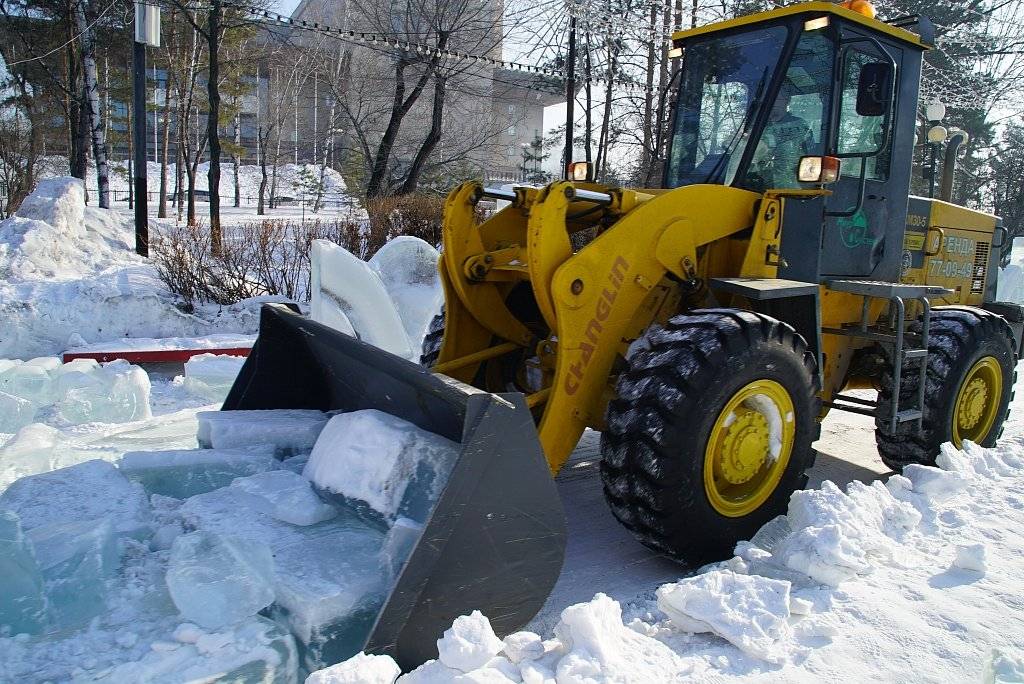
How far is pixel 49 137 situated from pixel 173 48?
5.78m

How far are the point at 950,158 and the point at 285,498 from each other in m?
5.37

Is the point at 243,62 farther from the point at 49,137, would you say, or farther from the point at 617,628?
the point at 617,628

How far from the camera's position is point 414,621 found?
8.49ft

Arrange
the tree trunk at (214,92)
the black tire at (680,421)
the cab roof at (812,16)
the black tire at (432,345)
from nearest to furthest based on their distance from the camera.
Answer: the black tire at (680,421), the cab roof at (812,16), the black tire at (432,345), the tree trunk at (214,92)

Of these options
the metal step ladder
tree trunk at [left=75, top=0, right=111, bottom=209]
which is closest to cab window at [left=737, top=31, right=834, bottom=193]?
the metal step ladder

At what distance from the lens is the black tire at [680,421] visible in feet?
11.0

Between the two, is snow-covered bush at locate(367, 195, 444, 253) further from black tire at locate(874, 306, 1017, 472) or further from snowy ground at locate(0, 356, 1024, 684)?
black tire at locate(874, 306, 1017, 472)

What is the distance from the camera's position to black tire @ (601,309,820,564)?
11.0 feet

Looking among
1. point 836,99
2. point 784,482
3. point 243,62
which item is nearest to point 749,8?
point 836,99

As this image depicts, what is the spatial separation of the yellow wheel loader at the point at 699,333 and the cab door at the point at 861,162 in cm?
2

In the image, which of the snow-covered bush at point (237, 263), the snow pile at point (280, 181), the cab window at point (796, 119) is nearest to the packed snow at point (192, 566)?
the cab window at point (796, 119)

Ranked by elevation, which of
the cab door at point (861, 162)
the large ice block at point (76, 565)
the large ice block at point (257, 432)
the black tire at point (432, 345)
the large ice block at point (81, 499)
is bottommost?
the large ice block at point (76, 565)

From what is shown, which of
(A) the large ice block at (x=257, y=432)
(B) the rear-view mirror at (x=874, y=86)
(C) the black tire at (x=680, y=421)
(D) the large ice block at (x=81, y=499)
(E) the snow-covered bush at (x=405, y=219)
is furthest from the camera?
(E) the snow-covered bush at (x=405, y=219)

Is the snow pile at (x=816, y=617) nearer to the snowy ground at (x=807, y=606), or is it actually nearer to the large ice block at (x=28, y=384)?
the snowy ground at (x=807, y=606)
